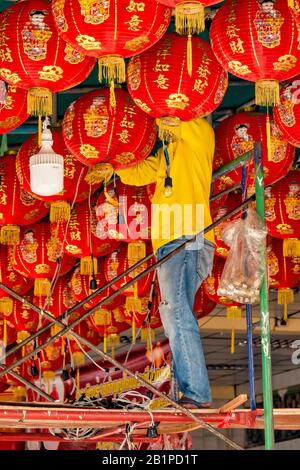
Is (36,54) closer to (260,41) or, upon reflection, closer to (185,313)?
(260,41)

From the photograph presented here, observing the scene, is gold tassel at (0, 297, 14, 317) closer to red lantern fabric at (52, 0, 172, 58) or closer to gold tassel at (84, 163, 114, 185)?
gold tassel at (84, 163, 114, 185)

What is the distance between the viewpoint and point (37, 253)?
9625 millimetres

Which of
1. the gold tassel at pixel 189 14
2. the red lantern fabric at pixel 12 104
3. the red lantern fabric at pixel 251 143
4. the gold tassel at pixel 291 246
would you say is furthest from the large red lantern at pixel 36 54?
the gold tassel at pixel 291 246

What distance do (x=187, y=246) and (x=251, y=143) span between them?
1963 millimetres

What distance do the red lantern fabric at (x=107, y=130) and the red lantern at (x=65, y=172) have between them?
25.1 inches

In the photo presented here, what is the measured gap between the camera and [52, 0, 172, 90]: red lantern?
5.91 metres

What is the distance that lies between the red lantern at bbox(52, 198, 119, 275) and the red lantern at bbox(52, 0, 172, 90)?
119 inches

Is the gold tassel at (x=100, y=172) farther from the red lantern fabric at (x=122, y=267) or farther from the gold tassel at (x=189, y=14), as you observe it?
the red lantern fabric at (x=122, y=267)

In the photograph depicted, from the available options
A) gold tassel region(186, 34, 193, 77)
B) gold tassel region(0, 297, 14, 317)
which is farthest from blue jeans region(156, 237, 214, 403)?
gold tassel region(0, 297, 14, 317)

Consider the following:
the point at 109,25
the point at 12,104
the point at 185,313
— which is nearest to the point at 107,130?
the point at 12,104

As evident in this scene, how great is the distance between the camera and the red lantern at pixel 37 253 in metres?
9.62
